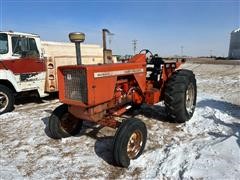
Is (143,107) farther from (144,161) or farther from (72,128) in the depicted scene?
(144,161)

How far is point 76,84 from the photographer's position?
486 cm

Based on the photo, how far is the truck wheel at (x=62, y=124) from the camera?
557 centimetres

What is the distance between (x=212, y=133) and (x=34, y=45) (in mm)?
6074

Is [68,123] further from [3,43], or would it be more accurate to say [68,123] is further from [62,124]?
[3,43]

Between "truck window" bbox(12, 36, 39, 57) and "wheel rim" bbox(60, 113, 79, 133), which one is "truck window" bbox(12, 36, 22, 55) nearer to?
"truck window" bbox(12, 36, 39, 57)

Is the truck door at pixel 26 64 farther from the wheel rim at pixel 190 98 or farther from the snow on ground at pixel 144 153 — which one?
the wheel rim at pixel 190 98

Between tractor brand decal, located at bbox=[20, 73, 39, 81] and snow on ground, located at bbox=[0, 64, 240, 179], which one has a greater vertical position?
tractor brand decal, located at bbox=[20, 73, 39, 81]

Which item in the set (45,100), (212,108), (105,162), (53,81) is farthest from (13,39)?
(212,108)

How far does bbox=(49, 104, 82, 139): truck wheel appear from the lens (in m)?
5.57

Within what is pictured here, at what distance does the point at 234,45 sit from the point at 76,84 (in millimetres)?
68457

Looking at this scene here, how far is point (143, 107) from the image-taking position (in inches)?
322

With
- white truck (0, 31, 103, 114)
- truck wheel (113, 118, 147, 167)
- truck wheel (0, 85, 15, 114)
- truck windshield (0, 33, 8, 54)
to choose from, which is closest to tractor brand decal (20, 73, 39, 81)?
white truck (0, 31, 103, 114)

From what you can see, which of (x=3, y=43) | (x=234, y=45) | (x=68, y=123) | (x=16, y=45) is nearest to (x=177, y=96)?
(x=68, y=123)

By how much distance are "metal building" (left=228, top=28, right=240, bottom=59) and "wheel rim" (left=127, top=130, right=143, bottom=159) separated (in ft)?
208
